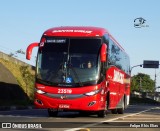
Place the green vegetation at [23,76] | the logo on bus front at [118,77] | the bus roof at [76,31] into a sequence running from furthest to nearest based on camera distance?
the green vegetation at [23,76]
the logo on bus front at [118,77]
the bus roof at [76,31]

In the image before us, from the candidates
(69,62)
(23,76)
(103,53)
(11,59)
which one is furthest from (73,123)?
(11,59)

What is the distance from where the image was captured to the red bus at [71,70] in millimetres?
19609

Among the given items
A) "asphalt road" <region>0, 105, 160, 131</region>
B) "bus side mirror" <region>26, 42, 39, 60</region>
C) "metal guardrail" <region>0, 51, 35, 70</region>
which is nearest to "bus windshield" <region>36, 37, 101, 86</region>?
"bus side mirror" <region>26, 42, 39, 60</region>

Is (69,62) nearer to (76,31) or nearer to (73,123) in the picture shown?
(76,31)

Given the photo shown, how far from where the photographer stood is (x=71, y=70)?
1975cm

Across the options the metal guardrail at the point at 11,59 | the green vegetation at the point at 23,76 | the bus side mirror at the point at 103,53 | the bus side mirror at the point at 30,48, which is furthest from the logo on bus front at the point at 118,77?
the metal guardrail at the point at 11,59

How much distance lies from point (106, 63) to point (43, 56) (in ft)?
9.27

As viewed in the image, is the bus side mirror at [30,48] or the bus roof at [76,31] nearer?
the bus side mirror at [30,48]

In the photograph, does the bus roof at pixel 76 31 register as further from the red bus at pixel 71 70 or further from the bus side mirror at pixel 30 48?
the bus side mirror at pixel 30 48

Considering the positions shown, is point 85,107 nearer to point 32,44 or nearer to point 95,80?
point 95,80

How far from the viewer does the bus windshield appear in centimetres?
1969

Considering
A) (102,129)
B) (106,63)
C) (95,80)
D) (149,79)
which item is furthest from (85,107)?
(149,79)

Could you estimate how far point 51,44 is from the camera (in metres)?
20.3

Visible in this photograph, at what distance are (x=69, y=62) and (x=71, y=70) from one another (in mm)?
350
